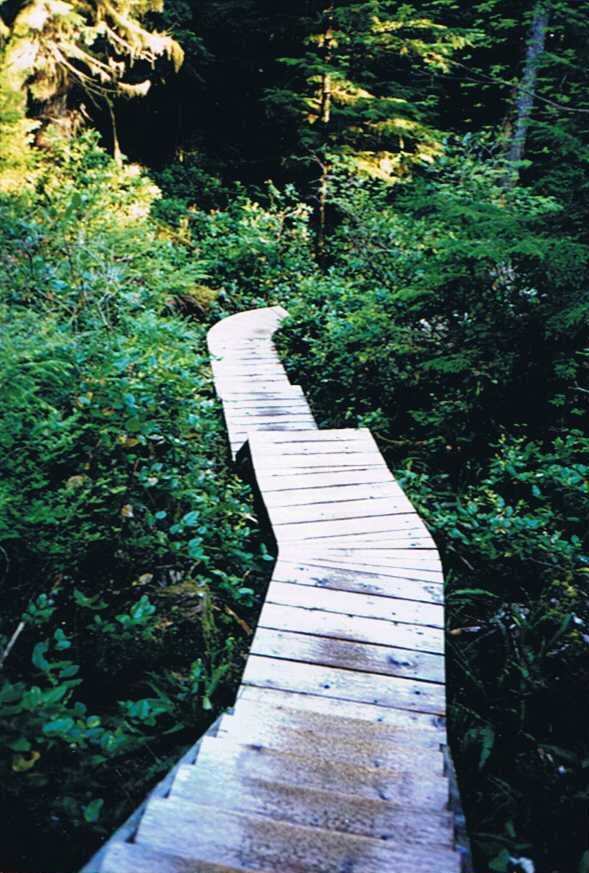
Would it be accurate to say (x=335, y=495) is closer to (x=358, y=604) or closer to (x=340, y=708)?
(x=358, y=604)

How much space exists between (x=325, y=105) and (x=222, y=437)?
10339 millimetres

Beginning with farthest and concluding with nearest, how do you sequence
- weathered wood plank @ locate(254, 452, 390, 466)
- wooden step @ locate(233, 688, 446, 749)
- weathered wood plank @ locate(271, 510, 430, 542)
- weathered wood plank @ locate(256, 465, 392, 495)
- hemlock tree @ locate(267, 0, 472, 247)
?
hemlock tree @ locate(267, 0, 472, 247) → weathered wood plank @ locate(254, 452, 390, 466) → weathered wood plank @ locate(256, 465, 392, 495) → weathered wood plank @ locate(271, 510, 430, 542) → wooden step @ locate(233, 688, 446, 749)

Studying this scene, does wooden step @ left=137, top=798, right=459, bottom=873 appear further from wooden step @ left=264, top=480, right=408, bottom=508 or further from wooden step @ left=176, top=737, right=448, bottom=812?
wooden step @ left=264, top=480, right=408, bottom=508

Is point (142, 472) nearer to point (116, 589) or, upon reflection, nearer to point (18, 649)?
point (116, 589)

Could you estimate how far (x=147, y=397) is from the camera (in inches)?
185

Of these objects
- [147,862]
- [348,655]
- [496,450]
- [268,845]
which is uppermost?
[147,862]

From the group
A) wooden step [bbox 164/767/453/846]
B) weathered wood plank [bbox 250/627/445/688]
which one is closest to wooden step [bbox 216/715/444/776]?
wooden step [bbox 164/767/453/846]

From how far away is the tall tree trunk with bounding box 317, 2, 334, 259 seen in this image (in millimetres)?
13242

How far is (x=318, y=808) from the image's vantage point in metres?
2.24

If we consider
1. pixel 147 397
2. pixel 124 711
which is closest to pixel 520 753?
pixel 124 711

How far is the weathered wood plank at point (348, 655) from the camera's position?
331 cm

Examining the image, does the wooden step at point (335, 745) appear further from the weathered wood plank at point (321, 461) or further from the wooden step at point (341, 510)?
the weathered wood plank at point (321, 461)

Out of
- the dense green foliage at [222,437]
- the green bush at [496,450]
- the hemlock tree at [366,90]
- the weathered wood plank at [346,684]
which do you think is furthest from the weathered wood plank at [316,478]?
the hemlock tree at [366,90]

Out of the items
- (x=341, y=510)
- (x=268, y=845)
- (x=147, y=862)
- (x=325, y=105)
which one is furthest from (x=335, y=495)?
(x=325, y=105)
